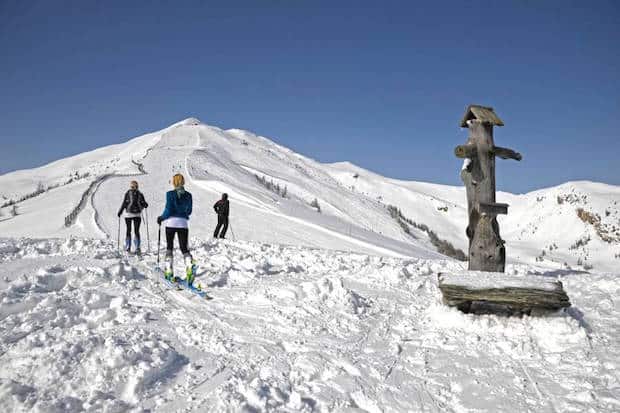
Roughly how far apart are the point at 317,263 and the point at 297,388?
6645 mm

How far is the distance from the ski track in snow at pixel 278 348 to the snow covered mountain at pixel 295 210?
365 inches

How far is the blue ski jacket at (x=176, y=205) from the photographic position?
8.19 meters

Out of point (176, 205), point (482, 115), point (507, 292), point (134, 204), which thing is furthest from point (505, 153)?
point (134, 204)

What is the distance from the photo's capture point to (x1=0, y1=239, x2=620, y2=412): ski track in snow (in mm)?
4164

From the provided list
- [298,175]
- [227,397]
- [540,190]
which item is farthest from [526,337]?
[540,190]

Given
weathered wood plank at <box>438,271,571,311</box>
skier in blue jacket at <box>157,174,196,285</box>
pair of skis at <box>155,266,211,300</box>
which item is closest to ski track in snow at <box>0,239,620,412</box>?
pair of skis at <box>155,266,211,300</box>

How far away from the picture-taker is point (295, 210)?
78.3ft

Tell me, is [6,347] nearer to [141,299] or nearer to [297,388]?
[141,299]

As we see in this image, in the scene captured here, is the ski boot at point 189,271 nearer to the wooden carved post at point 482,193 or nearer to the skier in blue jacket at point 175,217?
the skier in blue jacket at point 175,217

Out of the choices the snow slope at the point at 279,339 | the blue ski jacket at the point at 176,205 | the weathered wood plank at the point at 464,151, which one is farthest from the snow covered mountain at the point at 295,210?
the weathered wood plank at the point at 464,151

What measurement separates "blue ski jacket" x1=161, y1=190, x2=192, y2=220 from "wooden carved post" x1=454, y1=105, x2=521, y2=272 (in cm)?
536

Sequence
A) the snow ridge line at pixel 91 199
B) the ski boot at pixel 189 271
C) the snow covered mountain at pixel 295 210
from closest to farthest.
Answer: the ski boot at pixel 189 271 → the snow ridge line at pixel 91 199 → the snow covered mountain at pixel 295 210

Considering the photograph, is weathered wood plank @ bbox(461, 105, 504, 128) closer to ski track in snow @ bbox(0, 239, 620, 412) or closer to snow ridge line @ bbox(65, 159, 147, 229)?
ski track in snow @ bbox(0, 239, 620, 412)

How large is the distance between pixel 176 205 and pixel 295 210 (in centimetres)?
1571
